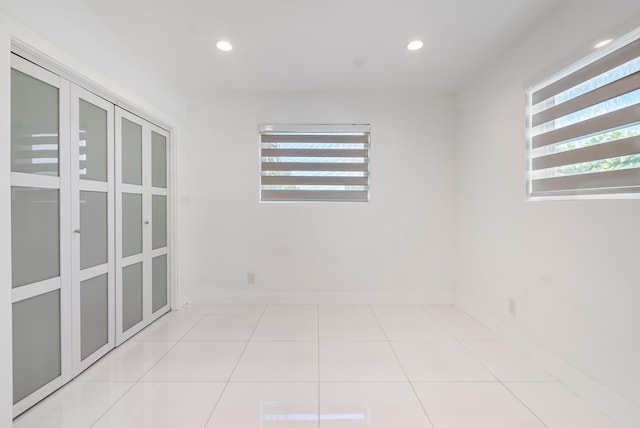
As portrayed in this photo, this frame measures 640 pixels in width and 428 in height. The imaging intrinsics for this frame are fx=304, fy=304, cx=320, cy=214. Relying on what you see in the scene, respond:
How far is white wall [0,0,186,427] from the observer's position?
4.91 ft

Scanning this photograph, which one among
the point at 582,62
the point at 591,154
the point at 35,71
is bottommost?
the point at 591,154

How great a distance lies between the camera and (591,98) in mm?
1861

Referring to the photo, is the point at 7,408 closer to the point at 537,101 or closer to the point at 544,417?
the point at 544,417

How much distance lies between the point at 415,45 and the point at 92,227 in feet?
9.55

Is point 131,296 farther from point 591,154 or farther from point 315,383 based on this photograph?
point 591,154

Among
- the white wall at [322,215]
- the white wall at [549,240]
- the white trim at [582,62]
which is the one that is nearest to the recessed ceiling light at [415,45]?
the white wall at [549,240]

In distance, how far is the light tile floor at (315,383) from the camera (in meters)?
1.67

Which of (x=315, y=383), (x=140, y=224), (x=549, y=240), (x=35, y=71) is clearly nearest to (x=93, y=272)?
(x=140, y=224)

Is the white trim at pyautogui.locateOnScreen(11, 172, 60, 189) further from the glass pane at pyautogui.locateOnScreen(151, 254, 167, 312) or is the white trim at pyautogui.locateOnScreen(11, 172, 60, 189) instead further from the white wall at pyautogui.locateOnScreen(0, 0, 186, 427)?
the glass pane at pyautogui.locateOnScreen(151, 254, 167, 312)

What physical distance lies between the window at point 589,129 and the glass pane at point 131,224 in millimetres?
3349

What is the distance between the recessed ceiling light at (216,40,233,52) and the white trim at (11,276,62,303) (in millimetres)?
2081

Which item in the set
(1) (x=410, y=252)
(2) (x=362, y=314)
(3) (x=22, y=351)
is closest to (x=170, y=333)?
(3) (x=22, y=351)

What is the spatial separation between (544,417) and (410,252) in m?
2.10

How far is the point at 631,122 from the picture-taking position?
1615 mm
